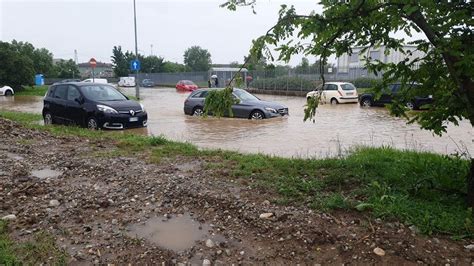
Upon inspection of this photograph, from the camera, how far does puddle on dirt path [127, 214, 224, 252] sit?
4016mm

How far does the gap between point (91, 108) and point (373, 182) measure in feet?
33.0

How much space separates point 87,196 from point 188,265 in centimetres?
231

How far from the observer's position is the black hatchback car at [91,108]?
Result: 42.2 feet

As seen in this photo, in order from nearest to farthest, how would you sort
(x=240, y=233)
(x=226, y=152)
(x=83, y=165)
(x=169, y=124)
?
(x=240, y=233) < (x=83, y=165) < (x=226, y=152) < (x=169, y=124)

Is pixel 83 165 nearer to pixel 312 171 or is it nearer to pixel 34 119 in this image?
pixel 312 171

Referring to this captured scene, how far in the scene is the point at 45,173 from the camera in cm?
665

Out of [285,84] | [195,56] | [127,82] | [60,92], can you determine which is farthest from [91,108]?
[195,56]

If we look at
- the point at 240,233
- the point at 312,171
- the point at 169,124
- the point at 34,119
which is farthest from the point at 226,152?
the point at 34,119

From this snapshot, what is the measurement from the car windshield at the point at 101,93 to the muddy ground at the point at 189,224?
7.04m

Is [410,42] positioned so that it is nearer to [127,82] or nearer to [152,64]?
[127,82]

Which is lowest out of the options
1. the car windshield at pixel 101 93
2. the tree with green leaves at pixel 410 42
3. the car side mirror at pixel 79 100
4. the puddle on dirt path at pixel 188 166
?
the puddle on dirt path at pixel 188 166

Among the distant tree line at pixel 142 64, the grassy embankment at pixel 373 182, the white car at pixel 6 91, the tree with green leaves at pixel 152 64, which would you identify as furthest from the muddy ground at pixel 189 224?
the tree with green leaves at pixel 152 64

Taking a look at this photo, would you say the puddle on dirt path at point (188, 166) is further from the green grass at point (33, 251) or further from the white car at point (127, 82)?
the white car at point (127, 82)

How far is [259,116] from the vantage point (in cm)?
1661
